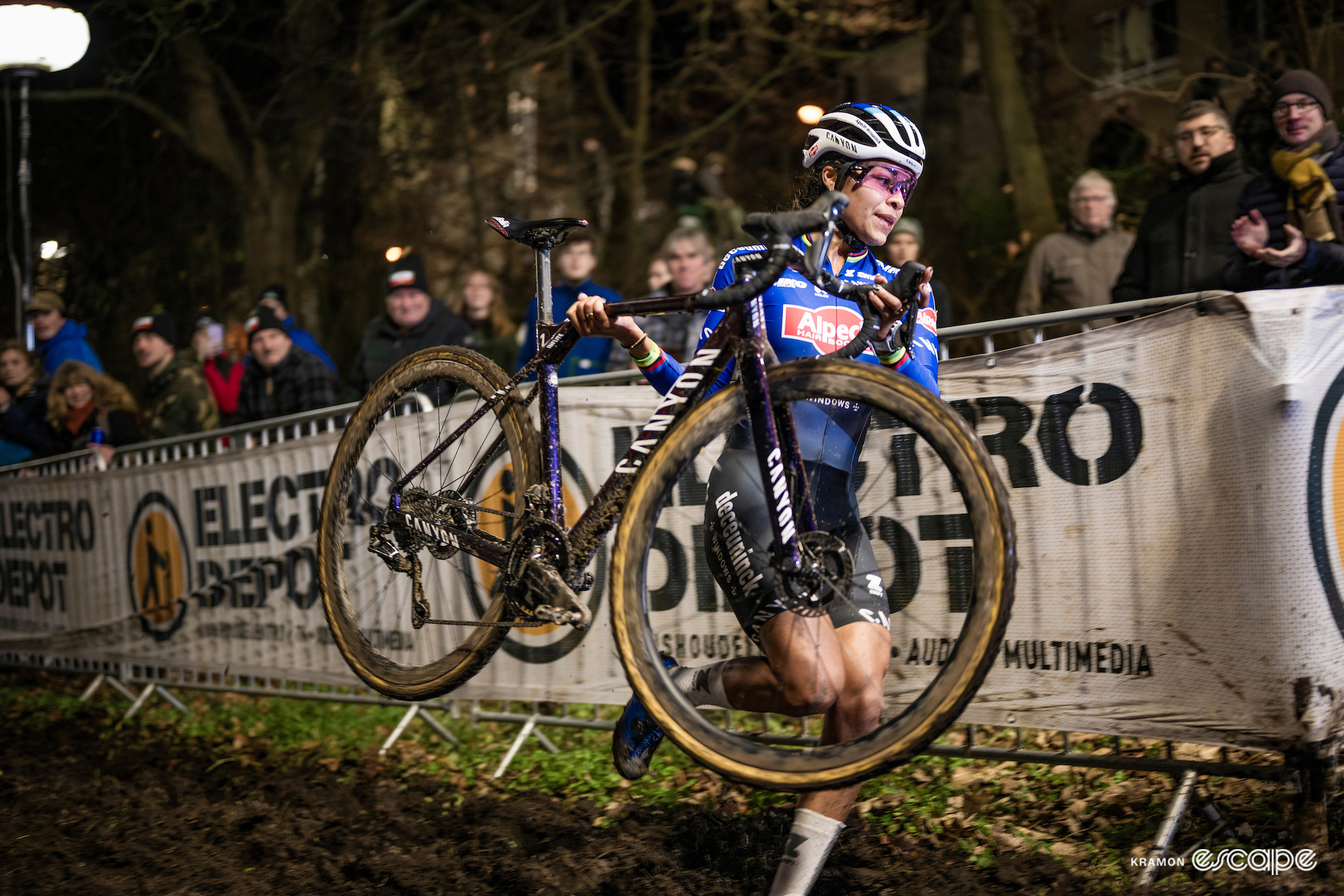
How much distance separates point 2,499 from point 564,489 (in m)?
6.30

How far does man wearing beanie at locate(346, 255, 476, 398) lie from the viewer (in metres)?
8.04

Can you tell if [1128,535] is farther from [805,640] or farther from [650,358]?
[650,358]

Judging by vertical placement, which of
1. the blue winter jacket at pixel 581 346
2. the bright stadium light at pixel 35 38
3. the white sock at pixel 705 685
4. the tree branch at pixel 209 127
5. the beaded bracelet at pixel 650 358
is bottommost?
the white sock at pixel 705 685

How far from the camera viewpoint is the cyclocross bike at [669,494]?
2996mm

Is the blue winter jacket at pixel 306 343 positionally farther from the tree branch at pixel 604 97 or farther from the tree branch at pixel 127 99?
the tree branch at pixel 604 97

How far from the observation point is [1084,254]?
733 cm

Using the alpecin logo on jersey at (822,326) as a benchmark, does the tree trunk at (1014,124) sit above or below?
above

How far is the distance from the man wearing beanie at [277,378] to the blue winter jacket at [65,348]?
11.0ft

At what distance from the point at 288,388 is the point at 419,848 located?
14.0 feet

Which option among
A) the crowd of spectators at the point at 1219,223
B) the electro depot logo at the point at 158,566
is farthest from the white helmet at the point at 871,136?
the electro depot logo at the point at 158,566

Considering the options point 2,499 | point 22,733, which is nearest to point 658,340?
point 22,733

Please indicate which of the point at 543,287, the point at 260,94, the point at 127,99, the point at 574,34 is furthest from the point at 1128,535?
the point at 127,99

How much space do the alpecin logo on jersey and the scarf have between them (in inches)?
116

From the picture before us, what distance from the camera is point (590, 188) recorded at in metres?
18.8
